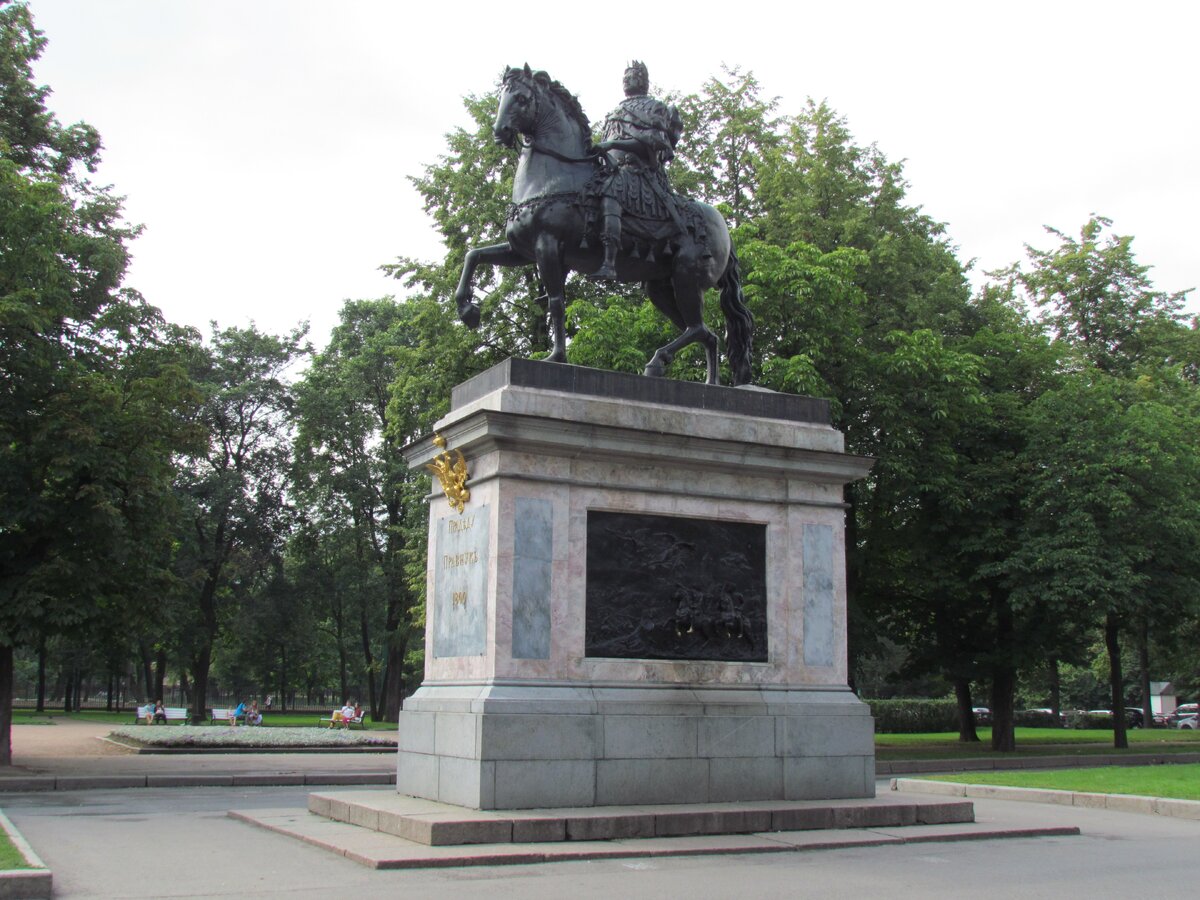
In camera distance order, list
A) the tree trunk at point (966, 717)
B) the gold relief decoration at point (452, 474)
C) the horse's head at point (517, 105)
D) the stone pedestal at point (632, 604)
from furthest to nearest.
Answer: the tree trunk at point (966, 717)
the horse's head at point (517, 105)
the gold relief decoration at point (452, 474)
the stone pedestal at point (632, 604)

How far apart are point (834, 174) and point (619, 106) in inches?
874

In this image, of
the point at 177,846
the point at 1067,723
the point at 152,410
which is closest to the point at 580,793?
the point at 177,846

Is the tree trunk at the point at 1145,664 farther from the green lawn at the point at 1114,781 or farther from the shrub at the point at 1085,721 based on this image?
the green lawn at the point at 1114,781

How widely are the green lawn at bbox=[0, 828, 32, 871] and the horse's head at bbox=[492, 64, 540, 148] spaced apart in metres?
8.52

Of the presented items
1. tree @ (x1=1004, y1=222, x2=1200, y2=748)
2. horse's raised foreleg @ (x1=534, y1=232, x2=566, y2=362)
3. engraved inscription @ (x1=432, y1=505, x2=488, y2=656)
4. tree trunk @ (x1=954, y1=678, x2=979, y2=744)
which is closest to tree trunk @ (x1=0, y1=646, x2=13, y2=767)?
engraved inscription @ (x1=432, y1=505, x2=488, y2=656)

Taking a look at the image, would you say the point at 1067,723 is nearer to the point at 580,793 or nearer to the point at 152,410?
the point at 152,410

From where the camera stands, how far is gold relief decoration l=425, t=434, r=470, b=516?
1293 cm

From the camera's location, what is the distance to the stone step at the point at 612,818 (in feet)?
34.3

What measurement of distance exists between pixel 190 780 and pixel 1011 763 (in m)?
18.7

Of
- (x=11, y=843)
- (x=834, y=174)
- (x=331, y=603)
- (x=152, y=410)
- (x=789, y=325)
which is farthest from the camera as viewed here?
(x=331, y=603)

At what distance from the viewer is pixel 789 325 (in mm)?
29969

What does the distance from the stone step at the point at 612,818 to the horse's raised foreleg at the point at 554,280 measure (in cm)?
500

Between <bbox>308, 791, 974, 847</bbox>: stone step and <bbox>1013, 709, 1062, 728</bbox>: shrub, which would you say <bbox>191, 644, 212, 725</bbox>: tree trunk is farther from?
<bbox>1013, 709, 1062, 728</bbox>: shrub

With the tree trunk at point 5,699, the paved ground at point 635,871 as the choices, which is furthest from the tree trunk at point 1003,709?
the tree trunk at point 5,699
